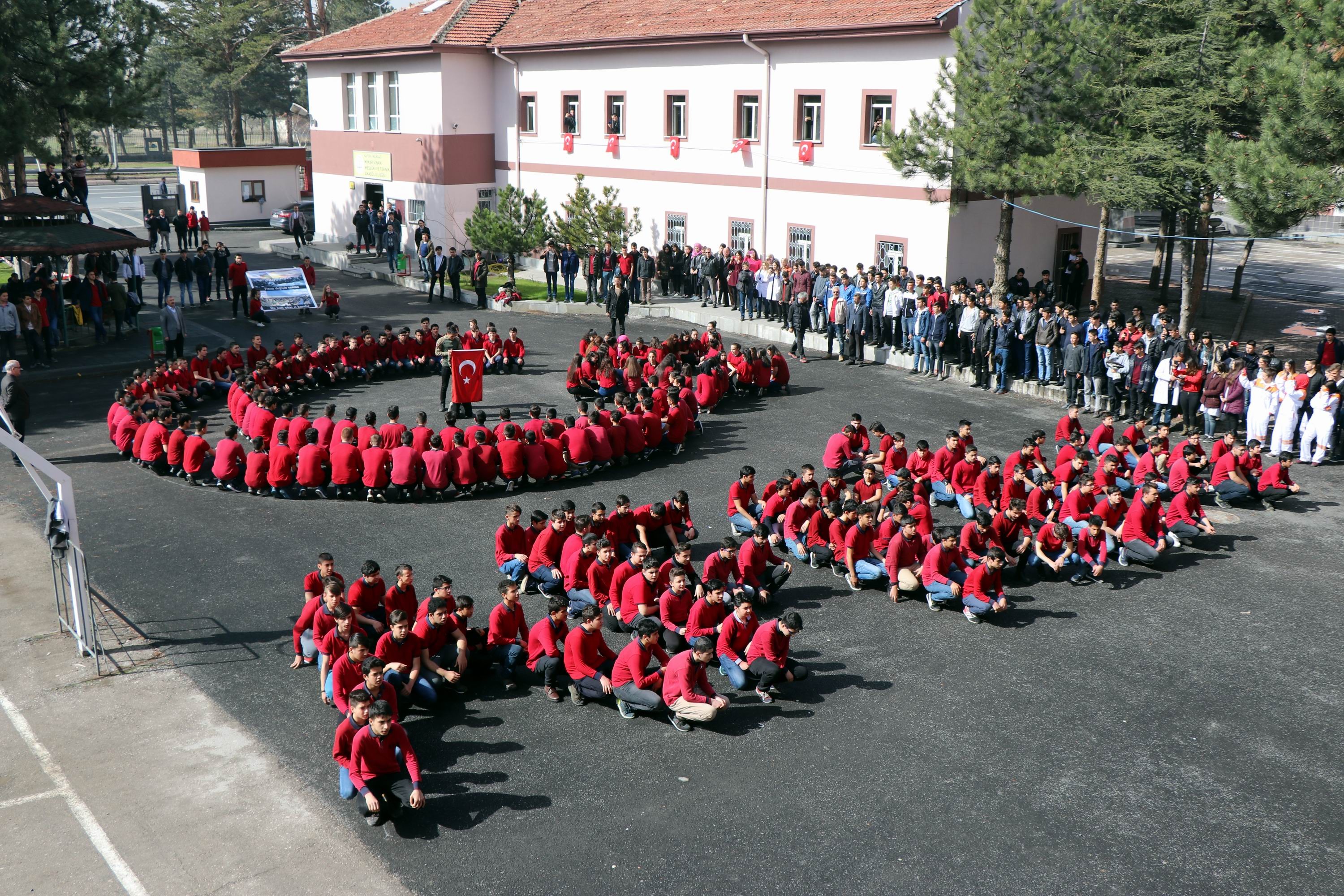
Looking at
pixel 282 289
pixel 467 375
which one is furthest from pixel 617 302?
pixel 282 289

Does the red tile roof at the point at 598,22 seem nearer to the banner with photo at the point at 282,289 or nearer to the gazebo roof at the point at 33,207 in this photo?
the banner with photo at the point at 282,289

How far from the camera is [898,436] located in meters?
17.1

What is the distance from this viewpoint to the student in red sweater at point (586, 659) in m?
11.0

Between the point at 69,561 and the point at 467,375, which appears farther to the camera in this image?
the point at 467,375

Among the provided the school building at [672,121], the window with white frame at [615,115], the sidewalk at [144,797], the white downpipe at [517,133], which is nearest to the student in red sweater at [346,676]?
the sidewalk at [144,797]

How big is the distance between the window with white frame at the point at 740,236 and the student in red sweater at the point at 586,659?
23071mm

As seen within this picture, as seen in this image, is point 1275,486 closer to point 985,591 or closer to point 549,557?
point 985,591

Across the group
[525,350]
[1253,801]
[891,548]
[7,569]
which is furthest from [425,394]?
[1253,801]

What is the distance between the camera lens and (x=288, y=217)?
48.3m

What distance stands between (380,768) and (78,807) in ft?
8.56

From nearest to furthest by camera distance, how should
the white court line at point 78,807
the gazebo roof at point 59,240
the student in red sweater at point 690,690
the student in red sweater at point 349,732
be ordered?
the white court line at point 78,807
the student in red sweater at point 349,732
the student in red sweater at point 690,690
the gazebo roof at point 59,240

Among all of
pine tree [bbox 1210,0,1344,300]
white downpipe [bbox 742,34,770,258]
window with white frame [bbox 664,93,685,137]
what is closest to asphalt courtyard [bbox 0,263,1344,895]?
pine tree [bbox 1210,0,1344,300]

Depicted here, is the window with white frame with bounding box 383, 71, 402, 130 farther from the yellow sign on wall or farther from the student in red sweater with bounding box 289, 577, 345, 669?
the student in red sweater with bounding box 289, 577, 345, 669

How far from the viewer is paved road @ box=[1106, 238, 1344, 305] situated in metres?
35.1
